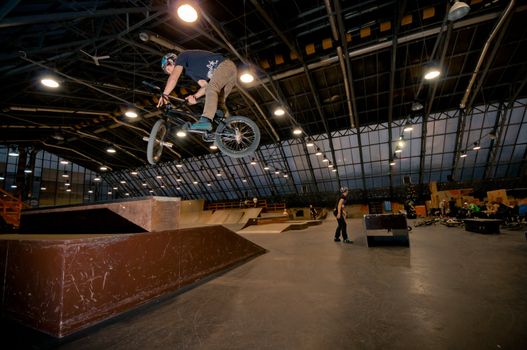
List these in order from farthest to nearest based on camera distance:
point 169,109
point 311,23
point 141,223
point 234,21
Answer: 1. point 311,23
2. point 234,21
3. point 169,109
4. point 141,223

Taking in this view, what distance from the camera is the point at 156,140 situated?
420cm

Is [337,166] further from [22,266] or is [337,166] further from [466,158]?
[22,266]

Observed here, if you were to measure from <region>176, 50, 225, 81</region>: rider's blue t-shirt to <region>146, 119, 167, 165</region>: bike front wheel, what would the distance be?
1.27 m

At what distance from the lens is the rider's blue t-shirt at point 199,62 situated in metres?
3.45

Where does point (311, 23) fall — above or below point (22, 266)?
above

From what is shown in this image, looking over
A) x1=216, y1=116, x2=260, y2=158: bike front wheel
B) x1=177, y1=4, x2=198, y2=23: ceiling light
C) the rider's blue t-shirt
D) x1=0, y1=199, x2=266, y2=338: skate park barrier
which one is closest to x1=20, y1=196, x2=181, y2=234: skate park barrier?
x1=0, y1=199, x2=266, y2=338: skate park barrier

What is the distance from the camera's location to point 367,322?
1707 millimetres

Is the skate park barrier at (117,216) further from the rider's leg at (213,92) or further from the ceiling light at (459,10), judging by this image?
the ceiling light at (459,10)

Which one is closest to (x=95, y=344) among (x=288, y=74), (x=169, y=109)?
(x=169, y=109)

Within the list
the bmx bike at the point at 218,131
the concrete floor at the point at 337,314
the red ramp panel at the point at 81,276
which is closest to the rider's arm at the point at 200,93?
the bmx bike at the point at 218,131

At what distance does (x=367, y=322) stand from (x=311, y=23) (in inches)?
467

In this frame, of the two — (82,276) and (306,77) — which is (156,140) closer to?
(82,276)

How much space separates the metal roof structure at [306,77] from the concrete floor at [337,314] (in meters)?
8.49

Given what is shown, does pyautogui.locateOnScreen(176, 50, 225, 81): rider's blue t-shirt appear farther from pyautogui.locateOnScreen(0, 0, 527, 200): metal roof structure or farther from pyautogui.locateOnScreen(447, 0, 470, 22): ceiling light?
pyautogui.locateOnScreen(447, 0, 470, 22): ceiling light
